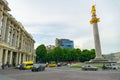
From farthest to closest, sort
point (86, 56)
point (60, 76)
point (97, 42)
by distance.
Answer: point (86, 56) → point (97, 42) → point (60, 76)

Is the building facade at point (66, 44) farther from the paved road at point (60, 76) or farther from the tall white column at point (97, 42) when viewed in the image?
the paved road at point (60, 76)

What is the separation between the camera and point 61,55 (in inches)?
3853

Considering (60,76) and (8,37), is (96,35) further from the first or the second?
(60,76)

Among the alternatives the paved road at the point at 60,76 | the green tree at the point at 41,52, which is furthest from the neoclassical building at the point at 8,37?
the green tree at the point at 41,52

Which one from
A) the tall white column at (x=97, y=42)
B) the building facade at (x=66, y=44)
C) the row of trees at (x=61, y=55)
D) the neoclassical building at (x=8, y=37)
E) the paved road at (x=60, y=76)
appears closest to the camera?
the paved road at (x=60, y=76)

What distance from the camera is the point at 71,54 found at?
102 metres

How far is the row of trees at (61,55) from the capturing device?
96.1 meters

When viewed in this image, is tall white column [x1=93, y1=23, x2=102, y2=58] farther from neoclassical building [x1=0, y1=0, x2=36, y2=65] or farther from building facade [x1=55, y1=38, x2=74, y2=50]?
building facade [x1=55, y1=38, x2=74, y2=50]

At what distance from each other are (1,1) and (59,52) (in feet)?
201

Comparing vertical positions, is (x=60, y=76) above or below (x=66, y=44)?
below

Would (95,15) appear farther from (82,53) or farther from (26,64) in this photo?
(82,53)

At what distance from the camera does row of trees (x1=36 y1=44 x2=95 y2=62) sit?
315ft

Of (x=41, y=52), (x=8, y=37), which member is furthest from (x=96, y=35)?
(x=41, y=52)

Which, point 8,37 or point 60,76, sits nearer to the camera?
point 60,76
